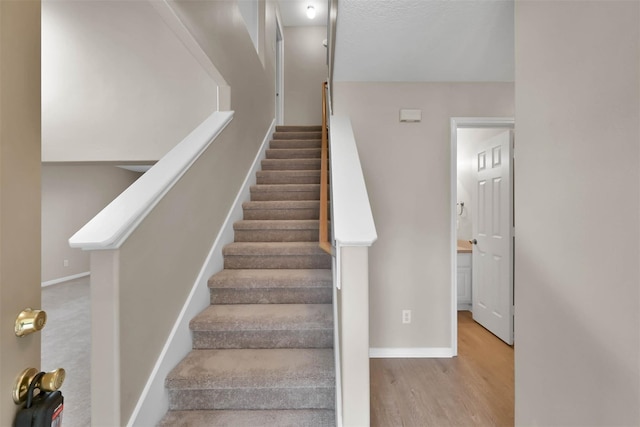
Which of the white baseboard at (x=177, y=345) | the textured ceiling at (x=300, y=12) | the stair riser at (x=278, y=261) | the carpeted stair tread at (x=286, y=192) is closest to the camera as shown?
the white baseboard at (x=177, y=345)

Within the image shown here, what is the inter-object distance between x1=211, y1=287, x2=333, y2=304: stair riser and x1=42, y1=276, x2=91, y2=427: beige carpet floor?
0.97 metres

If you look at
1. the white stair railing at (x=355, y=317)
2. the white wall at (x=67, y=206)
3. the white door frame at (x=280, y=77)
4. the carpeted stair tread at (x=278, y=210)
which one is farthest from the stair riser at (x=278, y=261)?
the white wall at (x=67, y=206)

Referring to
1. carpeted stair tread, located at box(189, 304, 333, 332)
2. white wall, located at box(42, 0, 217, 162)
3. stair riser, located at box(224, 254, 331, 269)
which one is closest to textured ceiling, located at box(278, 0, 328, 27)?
white wall, located at box(42, 0, 217, 162)

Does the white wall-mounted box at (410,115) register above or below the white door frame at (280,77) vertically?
below

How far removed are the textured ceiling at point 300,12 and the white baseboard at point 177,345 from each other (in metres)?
4.56

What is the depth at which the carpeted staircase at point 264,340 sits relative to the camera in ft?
5.10

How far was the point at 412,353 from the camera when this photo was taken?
259cm

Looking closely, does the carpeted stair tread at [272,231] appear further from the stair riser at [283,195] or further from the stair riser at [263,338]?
the stair riser at [263,338]

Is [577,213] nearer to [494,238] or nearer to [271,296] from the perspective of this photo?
[271,296]

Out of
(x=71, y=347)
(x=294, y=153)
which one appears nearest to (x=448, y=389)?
(x=294, y=153)

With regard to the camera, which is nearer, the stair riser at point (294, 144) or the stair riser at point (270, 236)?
the stair riser at point (270, 236)

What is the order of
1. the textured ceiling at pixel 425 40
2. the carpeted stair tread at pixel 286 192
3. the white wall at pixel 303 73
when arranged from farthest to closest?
the white wall at pixel 303 73
the carpeted stair tread at pixel 286 192
the textured ceiling at pixel 425 40

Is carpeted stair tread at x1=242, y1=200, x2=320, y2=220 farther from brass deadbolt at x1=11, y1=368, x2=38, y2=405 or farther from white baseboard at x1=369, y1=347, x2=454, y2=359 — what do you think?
brass deadbolt at x1=11, y1=368, x2=38, y2=405

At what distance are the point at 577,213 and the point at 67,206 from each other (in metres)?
7.48
